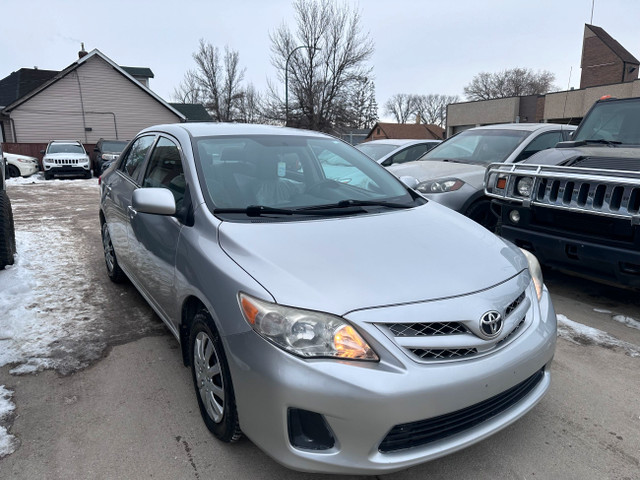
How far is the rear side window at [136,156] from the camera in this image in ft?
12.8

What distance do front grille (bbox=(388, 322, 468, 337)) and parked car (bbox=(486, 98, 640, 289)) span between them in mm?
2374

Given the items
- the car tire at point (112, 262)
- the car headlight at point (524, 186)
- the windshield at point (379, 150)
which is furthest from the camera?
the windshield at point (379, 150)

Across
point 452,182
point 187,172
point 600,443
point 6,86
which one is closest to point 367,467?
point 600,443

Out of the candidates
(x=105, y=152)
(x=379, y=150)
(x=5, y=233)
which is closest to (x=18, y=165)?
(x=105, y=152)

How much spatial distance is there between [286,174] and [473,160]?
4.01 meters

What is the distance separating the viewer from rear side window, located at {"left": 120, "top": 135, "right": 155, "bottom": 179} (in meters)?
3.89

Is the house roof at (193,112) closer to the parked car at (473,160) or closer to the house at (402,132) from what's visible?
the house at (402,132)

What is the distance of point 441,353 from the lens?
6.25 feet

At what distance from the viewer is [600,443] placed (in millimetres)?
2400

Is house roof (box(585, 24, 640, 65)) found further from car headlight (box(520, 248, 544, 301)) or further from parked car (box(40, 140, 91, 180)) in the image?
car headlight (box(520, 248, 544, 301))

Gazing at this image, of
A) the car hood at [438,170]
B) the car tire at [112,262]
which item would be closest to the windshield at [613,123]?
the car hood at [438,170]

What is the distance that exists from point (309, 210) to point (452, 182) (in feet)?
11.0

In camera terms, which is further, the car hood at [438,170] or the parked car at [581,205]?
the car hood at [438,170]

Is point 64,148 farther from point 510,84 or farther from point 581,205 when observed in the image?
point 510,84
